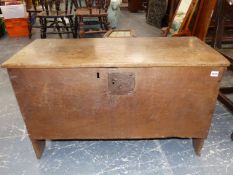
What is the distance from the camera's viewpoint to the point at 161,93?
1.10 metres

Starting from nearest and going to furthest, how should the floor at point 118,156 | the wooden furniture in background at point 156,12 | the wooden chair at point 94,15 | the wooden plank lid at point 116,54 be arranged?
1. the wooden plank lid at point 116,54
2. the floor at point 118,156
3. the wooden chair at point 94,15
4. the wooden furniture in background at point 156,12

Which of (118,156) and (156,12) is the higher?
(156,12)

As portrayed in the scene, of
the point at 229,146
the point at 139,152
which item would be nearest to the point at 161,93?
the point at 139,152

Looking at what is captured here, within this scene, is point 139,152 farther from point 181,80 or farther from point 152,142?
point 181,80

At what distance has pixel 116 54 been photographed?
1117mm

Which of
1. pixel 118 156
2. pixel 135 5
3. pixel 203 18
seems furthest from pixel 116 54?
pixel 135 5

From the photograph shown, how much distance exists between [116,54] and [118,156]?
0.66 meters

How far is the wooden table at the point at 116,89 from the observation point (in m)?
1.02

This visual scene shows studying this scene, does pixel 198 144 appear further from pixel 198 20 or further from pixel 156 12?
pixel 156 12

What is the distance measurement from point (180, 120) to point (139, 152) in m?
0.37

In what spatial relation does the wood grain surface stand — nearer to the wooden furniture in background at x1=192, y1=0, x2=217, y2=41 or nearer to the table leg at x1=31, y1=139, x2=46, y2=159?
the table leg at x1=31, y1=139, x2=46, y2=159

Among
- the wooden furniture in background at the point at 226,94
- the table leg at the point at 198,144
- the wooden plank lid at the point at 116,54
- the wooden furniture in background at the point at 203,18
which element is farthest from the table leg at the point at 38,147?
the wooden furniture in background at the point at 203,18

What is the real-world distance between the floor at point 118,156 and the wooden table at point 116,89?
0.13 metres

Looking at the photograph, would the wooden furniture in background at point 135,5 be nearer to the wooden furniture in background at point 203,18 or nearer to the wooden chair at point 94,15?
the wooden chair at point 94,15
